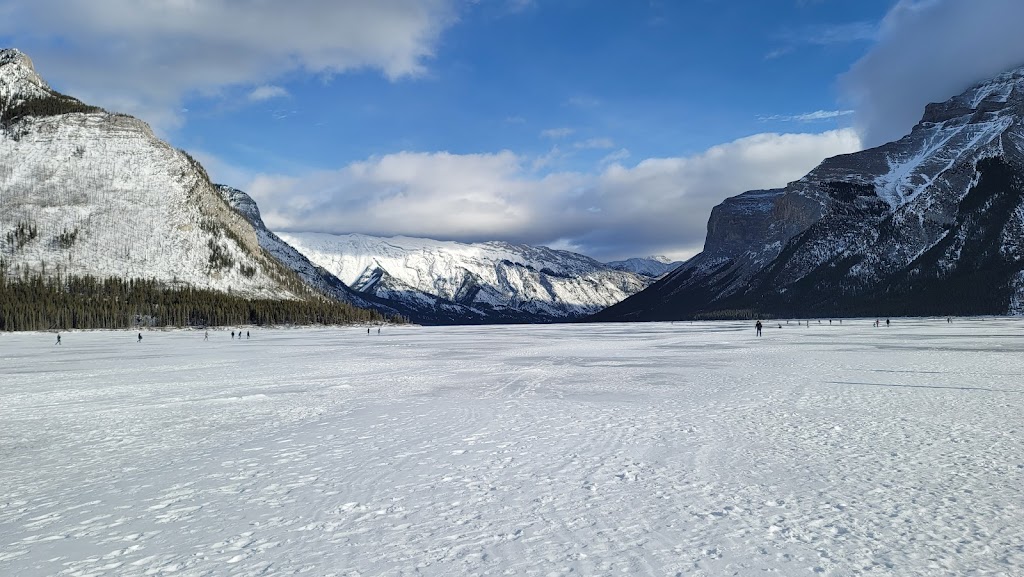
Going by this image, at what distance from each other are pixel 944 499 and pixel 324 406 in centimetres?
1826

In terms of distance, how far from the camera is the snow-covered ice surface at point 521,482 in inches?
300

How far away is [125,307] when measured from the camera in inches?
5807

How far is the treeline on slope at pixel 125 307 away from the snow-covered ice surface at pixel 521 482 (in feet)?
429

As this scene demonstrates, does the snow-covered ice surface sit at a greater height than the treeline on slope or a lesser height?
lesser

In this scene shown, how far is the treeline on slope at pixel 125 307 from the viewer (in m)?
127

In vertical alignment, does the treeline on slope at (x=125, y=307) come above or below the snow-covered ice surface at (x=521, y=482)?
above

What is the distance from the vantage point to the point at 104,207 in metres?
196

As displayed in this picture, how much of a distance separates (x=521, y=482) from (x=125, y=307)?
168364mm

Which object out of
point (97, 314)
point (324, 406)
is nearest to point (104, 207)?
point (97, 314)

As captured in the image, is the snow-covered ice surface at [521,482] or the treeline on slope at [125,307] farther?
the treeline on slope at [125,307]

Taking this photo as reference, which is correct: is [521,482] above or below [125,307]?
below

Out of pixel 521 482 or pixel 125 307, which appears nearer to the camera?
pixel 521 482

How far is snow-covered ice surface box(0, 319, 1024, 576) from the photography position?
7613 mm

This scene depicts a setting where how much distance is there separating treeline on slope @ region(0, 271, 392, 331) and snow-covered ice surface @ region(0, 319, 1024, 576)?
429 feet
